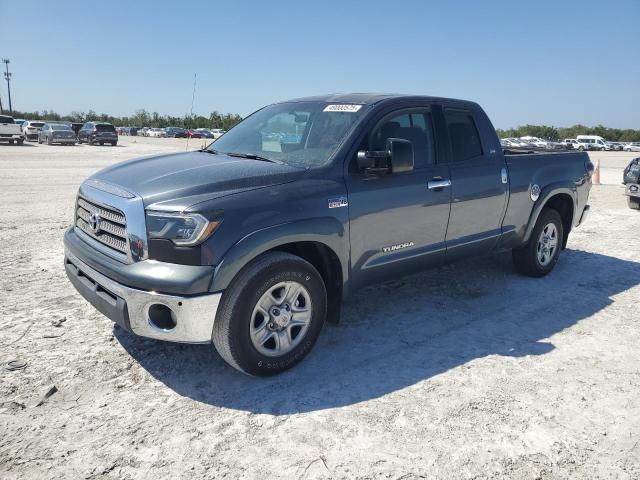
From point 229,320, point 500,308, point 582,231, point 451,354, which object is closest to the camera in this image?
point 229,320

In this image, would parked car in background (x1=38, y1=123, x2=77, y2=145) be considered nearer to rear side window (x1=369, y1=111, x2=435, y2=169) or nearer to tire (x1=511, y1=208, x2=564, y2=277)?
tire (x1=511, y1=208, x2=564, y2=277)

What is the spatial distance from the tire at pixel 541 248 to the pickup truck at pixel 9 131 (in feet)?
109

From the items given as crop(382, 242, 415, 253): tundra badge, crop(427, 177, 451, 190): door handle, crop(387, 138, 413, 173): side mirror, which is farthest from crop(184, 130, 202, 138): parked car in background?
crop(387, 138, 413, 173): side mirror

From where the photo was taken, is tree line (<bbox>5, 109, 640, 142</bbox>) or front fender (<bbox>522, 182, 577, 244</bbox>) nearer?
front fender (<bbox>522, 182, 577, 244</bbox>)

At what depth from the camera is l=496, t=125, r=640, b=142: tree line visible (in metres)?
75.6

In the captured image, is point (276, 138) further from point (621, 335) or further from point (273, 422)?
point (621, 335)

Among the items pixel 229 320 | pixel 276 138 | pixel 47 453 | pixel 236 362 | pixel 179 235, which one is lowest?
pixel 47 453

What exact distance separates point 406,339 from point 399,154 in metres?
1.49

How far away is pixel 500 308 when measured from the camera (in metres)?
4.79

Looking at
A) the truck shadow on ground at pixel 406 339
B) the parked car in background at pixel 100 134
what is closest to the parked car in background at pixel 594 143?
the parked car in background at pixel 100 134

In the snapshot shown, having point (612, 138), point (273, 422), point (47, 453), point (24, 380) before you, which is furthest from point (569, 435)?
point (612, 138)

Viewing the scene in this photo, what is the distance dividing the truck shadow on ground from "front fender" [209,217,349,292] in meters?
0.67

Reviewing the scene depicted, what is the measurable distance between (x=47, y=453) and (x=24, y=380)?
859mm

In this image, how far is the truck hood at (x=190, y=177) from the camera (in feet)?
10.2
